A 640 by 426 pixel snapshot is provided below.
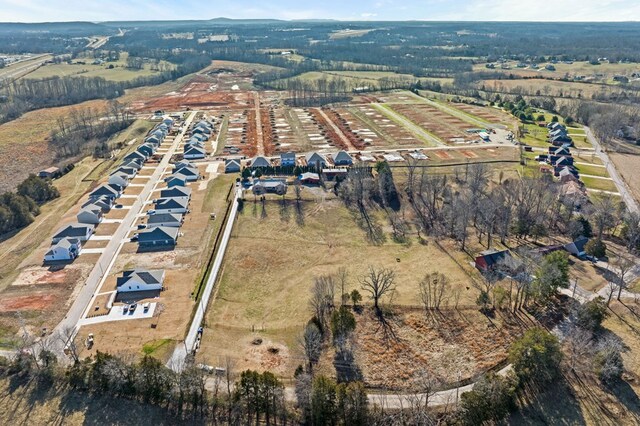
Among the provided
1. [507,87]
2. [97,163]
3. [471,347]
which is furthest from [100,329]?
[507,87]

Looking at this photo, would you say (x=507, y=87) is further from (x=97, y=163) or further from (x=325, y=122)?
(x=97, y=163)

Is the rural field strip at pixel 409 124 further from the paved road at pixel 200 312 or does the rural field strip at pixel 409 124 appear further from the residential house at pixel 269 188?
the paved road at pixel 200 312

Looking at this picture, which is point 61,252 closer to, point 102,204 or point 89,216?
point 89,216

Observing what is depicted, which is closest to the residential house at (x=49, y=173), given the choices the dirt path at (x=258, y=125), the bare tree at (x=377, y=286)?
the dirt path at (x=258, y=125)

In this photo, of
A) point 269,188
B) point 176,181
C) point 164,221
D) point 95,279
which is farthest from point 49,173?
point 95,279

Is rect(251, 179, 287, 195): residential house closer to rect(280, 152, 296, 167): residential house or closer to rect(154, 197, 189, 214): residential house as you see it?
rect(280, 152, 296, 167): residential house
